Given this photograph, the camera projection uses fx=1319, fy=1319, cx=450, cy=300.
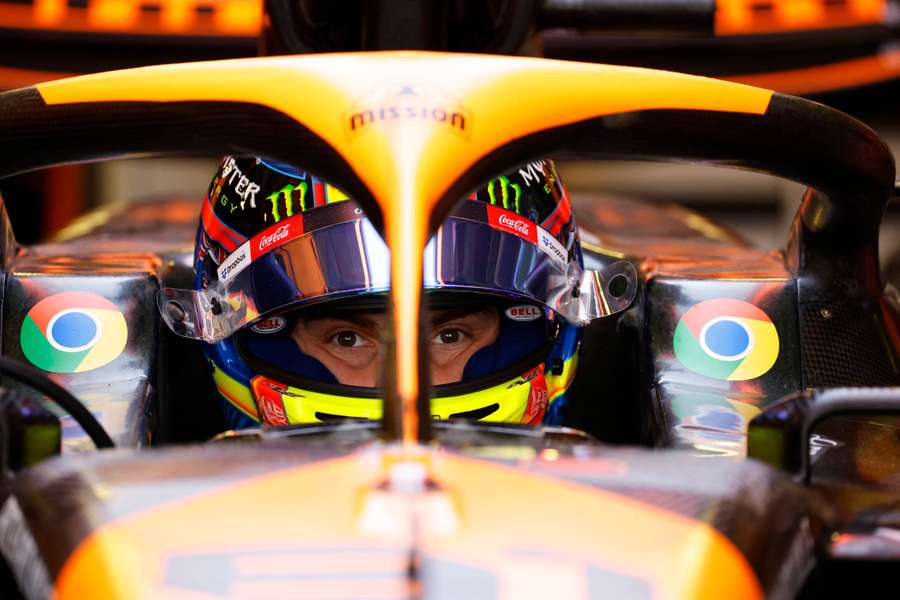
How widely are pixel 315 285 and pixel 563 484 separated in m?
0.65

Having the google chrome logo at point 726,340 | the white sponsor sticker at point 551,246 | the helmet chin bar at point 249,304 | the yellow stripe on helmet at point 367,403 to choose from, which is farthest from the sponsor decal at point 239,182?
the google chrome logo at point 726,340

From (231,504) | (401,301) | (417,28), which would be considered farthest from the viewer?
(417,28)

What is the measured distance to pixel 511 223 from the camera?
1454 millimetres

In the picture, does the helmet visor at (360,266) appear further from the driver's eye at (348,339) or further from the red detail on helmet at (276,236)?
the driver's eye at (348,339)

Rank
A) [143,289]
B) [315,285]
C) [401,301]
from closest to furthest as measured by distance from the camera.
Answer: [401,301] < [315,285] < [143,289]

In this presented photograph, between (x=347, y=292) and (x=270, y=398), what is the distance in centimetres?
21

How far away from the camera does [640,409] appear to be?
5.64 ft

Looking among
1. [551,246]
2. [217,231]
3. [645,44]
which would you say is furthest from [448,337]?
[645,44]

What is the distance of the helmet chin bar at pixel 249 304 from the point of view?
149cm

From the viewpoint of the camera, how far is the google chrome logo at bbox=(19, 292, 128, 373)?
1.63 m

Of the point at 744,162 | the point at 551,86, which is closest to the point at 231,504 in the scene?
the point at 551,86

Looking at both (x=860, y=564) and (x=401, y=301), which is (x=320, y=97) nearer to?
(x=401, y=301)

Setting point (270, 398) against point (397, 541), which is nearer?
point (397, 541)

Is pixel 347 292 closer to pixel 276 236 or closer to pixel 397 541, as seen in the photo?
pixel 276 236
